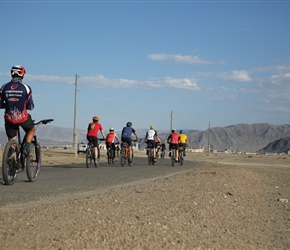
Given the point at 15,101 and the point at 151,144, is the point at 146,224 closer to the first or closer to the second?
the point at 15,101

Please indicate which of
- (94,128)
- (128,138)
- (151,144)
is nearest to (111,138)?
(128,138)

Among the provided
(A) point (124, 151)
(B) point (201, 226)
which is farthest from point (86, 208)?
(A) point (124, 151)

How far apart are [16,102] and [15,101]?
0.03m

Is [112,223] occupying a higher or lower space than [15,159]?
lower

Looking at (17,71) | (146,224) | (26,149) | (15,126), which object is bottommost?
(146,224)

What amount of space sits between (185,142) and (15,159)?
15.5 metres

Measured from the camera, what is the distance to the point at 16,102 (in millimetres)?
9180

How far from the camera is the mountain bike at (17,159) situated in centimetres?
913

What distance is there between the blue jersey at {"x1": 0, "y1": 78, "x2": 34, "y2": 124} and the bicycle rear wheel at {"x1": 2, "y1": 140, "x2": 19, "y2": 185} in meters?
0.50

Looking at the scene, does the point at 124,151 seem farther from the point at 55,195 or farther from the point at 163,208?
the point at 163,208

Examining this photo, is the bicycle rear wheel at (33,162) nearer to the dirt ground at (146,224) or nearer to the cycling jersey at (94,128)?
the dirt ground at (146,224)

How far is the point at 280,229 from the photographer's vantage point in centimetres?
691

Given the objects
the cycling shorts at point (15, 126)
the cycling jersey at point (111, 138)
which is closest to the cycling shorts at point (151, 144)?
the cycling jersey at point (111, 138)

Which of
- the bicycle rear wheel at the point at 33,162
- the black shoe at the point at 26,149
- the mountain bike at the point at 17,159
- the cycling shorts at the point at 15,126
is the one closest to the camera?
the mountain bike at the point at 17,159
